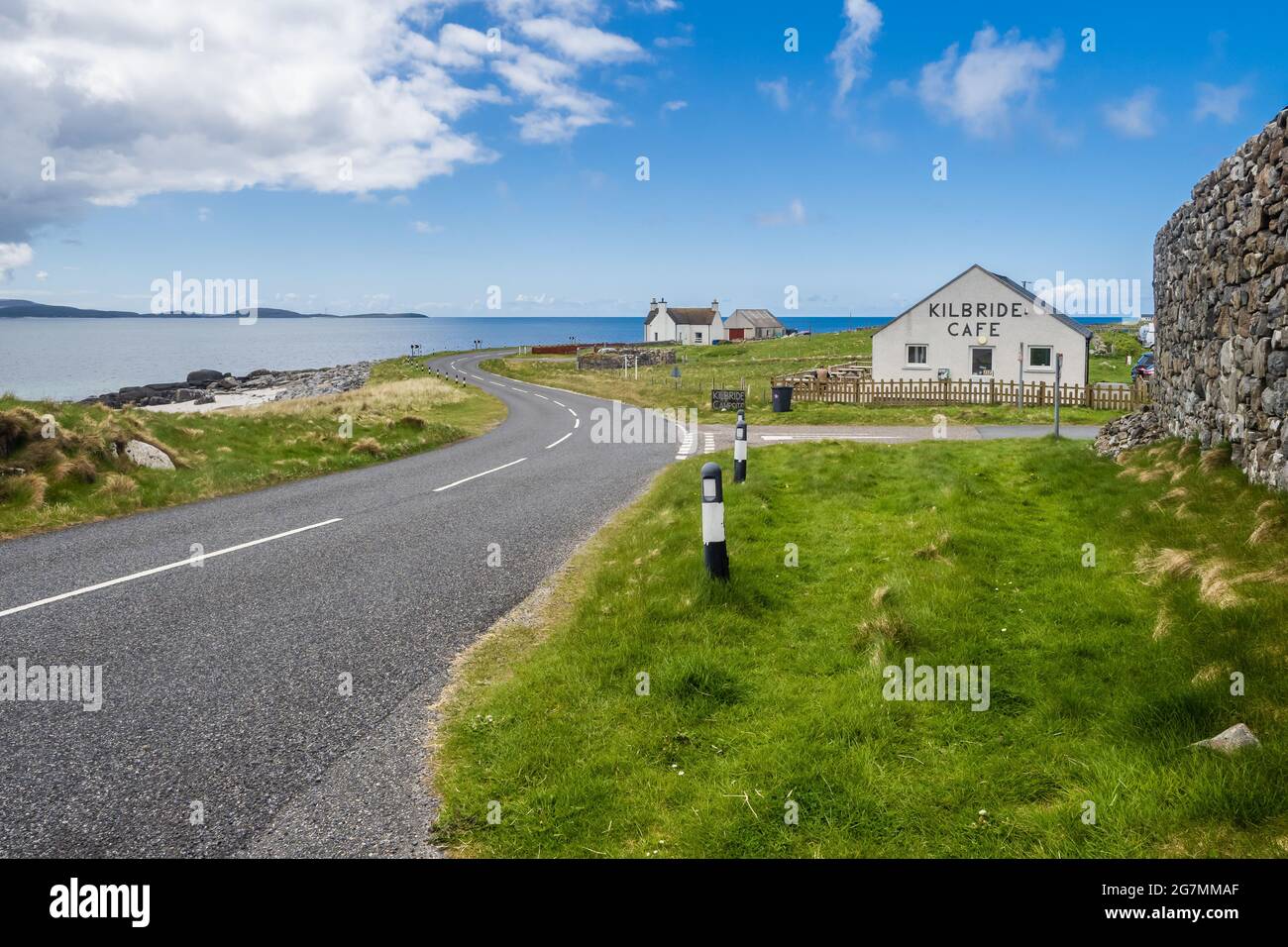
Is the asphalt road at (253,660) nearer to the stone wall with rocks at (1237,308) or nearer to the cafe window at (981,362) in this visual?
the stone wall with rocks at (1237,308)

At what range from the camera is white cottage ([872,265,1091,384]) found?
Answer: 38.2 meters

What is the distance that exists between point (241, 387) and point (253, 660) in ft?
266

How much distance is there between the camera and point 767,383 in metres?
51.8

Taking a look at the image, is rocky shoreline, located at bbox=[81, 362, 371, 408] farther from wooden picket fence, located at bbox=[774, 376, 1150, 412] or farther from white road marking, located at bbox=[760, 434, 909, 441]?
white road marking, located at bbox=[760, 434, 909, 441]

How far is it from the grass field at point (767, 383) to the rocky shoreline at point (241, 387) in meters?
14.6

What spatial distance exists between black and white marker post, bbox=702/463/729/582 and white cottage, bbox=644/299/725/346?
12505 cm

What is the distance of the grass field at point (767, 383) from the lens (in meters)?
31.3

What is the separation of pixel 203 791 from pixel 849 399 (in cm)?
3555

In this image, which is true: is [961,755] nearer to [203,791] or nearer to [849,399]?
[203,791]

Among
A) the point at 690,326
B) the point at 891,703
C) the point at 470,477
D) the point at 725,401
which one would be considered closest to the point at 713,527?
the point at 891,703

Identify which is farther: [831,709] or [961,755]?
[831,709]

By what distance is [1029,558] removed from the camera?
8.61m
